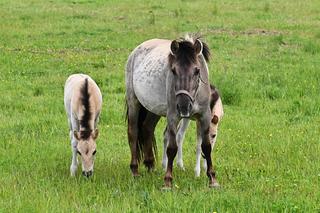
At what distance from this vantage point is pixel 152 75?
768cm

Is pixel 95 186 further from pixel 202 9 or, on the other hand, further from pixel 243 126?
pixel 202 9

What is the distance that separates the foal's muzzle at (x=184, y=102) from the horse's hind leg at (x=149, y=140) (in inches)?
78.4

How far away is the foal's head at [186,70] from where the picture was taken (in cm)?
665

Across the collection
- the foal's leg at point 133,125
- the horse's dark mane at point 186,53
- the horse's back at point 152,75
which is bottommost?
the foal's leg at point 133,125

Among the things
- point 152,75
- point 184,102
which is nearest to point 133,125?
point 152,75

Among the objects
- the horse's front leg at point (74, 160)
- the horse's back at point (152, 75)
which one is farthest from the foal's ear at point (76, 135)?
the horse's back at point (152, 75)

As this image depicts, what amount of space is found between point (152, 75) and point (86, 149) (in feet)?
4.21

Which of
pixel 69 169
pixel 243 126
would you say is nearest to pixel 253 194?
pixel 69 169

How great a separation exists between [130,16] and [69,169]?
17.5m

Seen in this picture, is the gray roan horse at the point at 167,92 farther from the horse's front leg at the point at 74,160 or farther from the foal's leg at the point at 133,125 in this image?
the horse's front leg at the point at 74,160

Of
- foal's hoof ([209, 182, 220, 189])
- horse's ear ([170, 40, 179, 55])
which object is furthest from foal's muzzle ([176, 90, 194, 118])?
foal's hoof ([209, 182, 220, 189])

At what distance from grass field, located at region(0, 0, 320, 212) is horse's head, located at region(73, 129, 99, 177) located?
0.55 feet

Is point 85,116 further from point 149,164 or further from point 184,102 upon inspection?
point 184,102

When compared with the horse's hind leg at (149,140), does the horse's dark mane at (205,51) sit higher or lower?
higher
